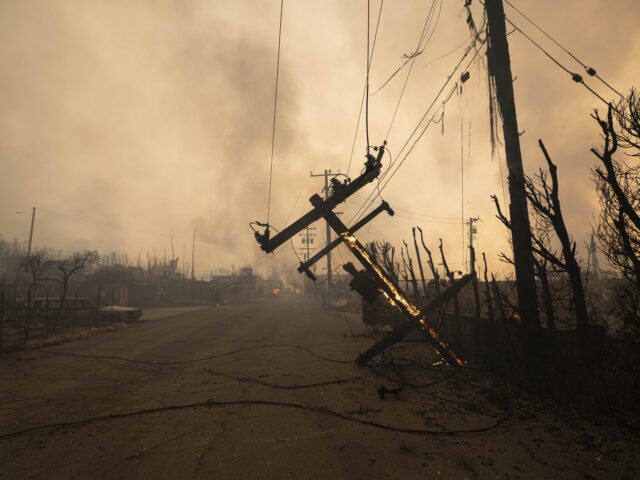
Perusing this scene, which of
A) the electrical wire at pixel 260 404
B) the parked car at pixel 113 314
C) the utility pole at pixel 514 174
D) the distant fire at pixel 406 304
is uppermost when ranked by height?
the utility pole at pixel 514 174

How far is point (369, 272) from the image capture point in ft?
30.0

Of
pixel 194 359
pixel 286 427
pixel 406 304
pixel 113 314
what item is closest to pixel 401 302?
pixel 406 304

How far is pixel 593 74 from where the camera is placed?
7133mm

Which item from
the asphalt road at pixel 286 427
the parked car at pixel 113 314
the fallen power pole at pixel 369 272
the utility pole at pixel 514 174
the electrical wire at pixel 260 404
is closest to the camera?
the asphalt road at pixel 286 427

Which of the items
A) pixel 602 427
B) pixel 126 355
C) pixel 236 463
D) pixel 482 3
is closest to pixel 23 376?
pixel 126 355

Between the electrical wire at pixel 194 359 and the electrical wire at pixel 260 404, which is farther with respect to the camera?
the electrical wire at pixel 194 359

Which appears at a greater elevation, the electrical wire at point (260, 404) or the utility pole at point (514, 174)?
the utility pole at point (514, 174)

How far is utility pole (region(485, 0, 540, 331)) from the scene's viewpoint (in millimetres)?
6895

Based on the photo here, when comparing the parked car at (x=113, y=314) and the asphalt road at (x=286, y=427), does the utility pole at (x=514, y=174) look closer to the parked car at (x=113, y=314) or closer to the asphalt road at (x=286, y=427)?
the asphalt road at (x=286, y=427)

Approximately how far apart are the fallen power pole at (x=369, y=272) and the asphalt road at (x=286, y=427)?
885 mm

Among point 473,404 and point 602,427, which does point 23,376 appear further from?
point 602,427

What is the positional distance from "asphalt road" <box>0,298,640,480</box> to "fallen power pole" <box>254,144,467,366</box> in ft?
2.90

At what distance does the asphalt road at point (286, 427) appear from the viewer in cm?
412

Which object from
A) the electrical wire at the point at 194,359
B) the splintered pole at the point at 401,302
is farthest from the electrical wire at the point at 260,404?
the electrical wire at the point at 194,359
